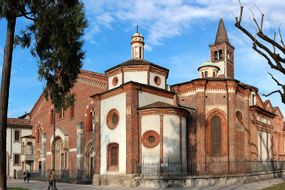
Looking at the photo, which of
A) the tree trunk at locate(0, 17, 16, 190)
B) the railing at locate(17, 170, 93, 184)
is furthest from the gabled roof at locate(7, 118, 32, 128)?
the tree trunk at locate(0, 17, 16, 190)

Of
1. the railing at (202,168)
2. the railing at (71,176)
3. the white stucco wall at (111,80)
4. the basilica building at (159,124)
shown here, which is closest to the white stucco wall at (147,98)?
the basilica building at (159,124)

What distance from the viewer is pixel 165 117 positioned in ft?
92.4

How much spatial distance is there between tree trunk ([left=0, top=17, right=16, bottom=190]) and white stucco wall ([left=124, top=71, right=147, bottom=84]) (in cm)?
1691

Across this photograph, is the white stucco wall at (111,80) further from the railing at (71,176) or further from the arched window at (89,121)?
the railing at (71,176)

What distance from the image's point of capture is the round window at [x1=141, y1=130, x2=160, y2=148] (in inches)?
1102

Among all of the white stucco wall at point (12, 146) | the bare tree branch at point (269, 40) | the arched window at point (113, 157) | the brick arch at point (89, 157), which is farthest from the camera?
the white stucco wall at point (12, 146)

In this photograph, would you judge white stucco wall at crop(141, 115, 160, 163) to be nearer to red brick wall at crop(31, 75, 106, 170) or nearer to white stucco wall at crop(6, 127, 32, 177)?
red brick wall at crop(31, 75, 106, 170)

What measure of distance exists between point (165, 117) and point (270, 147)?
15864 mm

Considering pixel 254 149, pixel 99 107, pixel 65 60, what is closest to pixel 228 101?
pixel 254 149

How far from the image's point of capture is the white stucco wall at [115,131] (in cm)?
2867

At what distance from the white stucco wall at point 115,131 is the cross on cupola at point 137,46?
554cm

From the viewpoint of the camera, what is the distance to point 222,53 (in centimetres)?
6469

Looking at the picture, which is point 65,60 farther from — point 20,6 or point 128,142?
point 128,142

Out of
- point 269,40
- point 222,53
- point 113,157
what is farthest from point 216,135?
point 222,53
